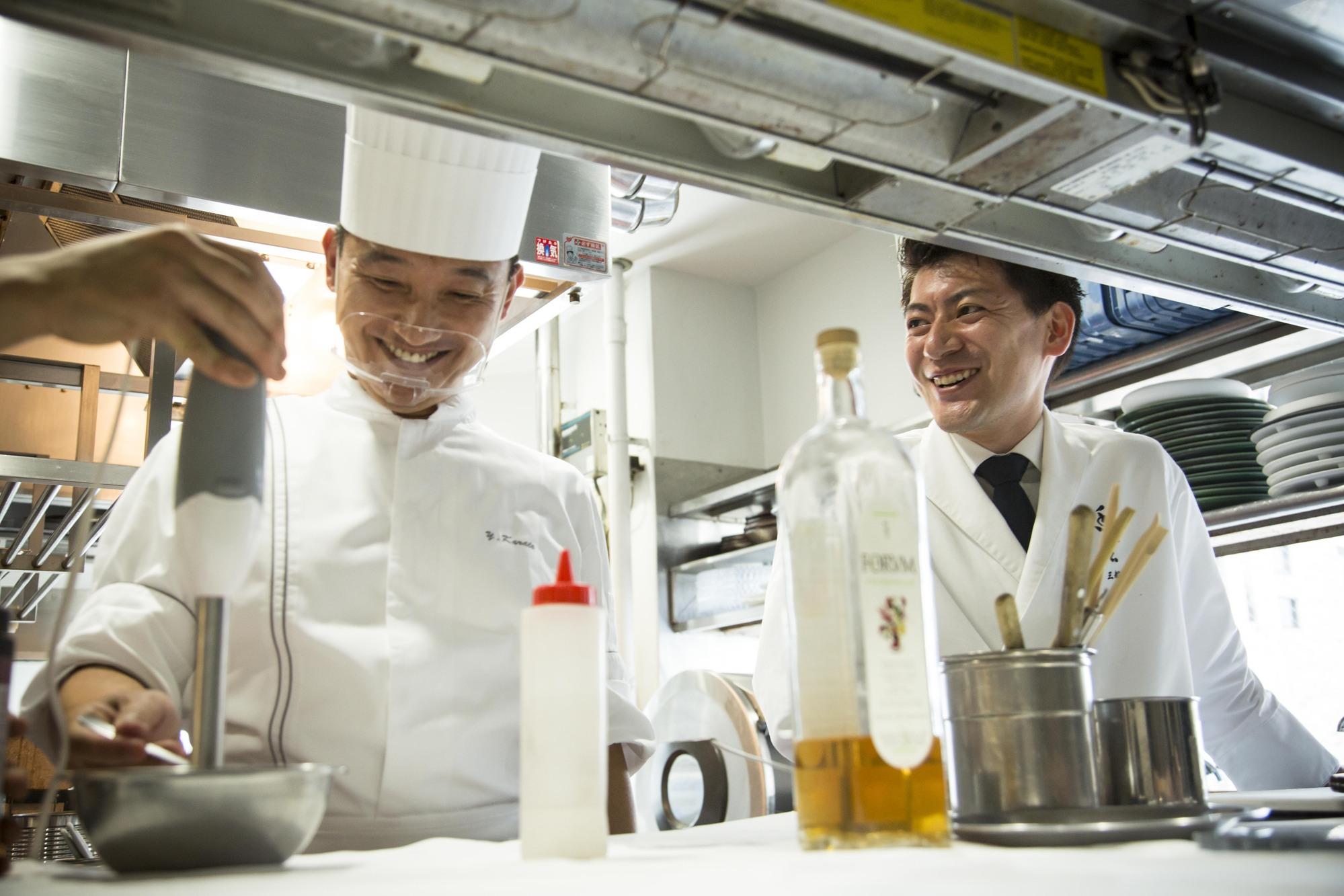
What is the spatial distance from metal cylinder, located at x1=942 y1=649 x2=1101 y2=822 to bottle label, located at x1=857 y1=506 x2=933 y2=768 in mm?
107

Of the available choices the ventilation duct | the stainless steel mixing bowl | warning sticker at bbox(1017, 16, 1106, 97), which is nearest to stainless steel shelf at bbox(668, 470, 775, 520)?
the ventilation duct

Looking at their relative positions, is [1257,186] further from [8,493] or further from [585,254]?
[8,493]

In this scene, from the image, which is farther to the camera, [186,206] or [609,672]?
[186,206]

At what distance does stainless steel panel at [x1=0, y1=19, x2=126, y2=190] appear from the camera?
1.71m

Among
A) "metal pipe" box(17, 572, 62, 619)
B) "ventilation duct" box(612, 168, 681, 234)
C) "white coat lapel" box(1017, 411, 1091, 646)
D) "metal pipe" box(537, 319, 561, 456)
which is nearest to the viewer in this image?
"white coat lapel" box(1017, 411, 1091, 646)

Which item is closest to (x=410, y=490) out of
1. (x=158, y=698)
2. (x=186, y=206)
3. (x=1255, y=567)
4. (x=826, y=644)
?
(x=158, y=698)

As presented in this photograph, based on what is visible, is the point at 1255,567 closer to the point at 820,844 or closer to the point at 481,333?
the point at 481,333

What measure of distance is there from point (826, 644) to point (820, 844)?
14 centimetres

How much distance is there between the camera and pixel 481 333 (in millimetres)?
1549

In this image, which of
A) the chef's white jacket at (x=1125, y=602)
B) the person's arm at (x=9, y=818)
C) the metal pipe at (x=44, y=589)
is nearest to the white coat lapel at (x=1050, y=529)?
the chef's white jacket at (x=1125, y=602)

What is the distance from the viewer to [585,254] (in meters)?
2.11

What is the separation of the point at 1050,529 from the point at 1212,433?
96 cm

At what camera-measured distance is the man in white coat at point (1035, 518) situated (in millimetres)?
1663

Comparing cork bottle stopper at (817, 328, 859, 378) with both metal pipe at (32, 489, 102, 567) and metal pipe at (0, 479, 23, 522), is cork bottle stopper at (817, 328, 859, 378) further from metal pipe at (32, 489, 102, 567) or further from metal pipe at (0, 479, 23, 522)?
metal pipe at (0, 479, 23, 522)
